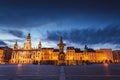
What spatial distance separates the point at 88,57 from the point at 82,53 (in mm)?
7113

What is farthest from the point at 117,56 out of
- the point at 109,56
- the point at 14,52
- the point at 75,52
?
the point at 14,52

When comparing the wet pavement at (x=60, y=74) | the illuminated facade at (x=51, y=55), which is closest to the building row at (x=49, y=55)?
the illuminated facade at (x=51, y=55)

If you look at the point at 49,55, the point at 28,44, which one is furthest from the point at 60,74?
the point at 28,44

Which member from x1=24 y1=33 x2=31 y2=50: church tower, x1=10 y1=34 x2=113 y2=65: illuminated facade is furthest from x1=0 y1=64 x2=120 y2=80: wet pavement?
x1=24 y1=33 x2=31 y2=50: church tower

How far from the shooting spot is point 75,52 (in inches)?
6014

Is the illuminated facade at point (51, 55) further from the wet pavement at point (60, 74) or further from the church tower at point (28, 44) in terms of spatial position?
the wet pavement at point (60, 74)

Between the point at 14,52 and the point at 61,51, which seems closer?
A: the point at 61,51

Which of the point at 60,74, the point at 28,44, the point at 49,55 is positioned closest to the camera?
the point at 60,74

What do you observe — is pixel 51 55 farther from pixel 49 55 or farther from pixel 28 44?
pixel 28 44

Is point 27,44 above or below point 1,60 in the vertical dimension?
above

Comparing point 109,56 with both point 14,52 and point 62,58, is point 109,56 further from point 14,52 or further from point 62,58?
point 62,58

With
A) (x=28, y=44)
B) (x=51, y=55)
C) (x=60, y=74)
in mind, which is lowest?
(x=60, y=74)

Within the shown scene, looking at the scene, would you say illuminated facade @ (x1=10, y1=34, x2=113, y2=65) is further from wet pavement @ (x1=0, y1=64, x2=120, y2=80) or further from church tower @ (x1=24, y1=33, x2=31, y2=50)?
wet pavement @ (x1=0, y1=64, x2=120, y2=80)

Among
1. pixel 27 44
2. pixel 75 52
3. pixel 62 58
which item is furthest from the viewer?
pixel 27 44
